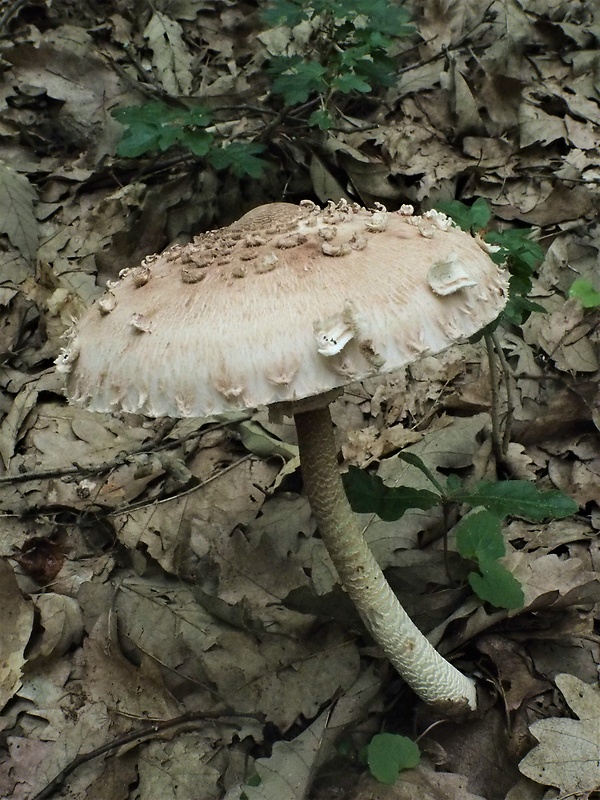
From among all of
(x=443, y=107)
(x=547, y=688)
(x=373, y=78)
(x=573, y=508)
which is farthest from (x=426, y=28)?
(x=547, y=688)

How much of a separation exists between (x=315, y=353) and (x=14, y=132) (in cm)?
465

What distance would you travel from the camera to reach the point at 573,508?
2.03 m

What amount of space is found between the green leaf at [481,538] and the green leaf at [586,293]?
5.46 ft

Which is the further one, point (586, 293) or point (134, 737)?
point (586, 293)

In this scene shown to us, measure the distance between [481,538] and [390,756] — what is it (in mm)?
859

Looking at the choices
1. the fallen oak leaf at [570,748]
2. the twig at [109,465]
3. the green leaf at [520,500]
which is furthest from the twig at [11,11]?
the fallen oak leaf at [570,748]

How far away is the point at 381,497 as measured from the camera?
2.27 metres

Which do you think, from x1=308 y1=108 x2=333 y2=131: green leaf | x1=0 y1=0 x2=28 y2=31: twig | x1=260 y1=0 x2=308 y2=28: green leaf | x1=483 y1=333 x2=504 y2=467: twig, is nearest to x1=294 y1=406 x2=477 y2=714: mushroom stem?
x1=483 y1=333 x2=504 y2=467: twig

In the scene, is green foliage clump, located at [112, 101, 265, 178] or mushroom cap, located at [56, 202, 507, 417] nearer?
mushroom cap, located at [56, 202, 507, 417]

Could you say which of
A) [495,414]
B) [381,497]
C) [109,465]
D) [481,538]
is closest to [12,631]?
[109,465]

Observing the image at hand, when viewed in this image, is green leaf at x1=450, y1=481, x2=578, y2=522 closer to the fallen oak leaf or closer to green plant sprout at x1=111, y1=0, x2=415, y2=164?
the fallen oak leaf

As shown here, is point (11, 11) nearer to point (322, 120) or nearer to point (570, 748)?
point (322, 120)

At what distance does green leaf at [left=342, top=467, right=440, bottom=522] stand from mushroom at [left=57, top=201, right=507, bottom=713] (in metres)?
0.71

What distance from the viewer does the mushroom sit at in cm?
134
